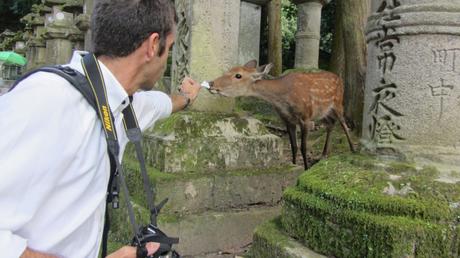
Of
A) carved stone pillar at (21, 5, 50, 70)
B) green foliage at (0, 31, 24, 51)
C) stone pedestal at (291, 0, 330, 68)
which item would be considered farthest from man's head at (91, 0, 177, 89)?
green foliage at (0, 31, 24, 51)

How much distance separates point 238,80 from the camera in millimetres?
4605

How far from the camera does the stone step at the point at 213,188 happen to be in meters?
3.76

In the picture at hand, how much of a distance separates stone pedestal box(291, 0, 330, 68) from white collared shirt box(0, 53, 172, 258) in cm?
947

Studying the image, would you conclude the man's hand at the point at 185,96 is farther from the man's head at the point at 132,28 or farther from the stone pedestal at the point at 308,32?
the stone pedestal at the point at 308,32

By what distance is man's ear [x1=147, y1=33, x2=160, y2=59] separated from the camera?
1.65 metres

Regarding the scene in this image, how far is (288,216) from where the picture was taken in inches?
111

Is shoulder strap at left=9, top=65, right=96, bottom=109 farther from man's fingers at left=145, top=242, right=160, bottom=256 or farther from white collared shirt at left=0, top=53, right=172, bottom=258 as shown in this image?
man's fingers at left=145, top=242, right=160, bottom=256

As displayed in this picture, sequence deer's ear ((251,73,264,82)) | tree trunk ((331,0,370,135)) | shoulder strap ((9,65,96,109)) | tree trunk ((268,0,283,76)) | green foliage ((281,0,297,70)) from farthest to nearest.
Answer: green foliage ((281,0,297,70))
tree trunk ((268,0,283,76))
tree trunk ((331,0,370,135))
deer's ear ((251,73,264,82))
shoulder strap ((9,65,96,109))

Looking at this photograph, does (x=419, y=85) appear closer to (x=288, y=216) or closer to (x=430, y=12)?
(x=430, y=12)

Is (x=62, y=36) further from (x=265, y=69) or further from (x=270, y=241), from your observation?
(x=270, y=241)

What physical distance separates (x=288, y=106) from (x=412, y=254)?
321 centimetres

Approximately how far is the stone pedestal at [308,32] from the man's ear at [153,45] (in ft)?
30.2

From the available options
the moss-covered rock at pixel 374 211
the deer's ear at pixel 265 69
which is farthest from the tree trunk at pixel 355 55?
the moss-covered rock at pixel 374 211

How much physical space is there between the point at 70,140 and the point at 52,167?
0.34ft
